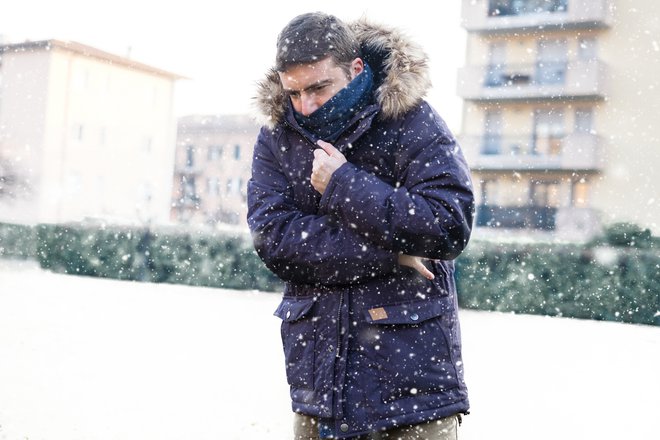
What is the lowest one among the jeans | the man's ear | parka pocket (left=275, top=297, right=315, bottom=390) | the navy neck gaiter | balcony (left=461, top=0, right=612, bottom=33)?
the jeans

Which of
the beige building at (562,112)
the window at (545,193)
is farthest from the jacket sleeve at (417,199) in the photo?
the window at (545,193)

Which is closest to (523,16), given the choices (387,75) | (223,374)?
(223,374)

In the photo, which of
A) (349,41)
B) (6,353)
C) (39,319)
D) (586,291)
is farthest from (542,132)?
(349,41)

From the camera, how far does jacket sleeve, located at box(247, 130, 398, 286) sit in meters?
2.34

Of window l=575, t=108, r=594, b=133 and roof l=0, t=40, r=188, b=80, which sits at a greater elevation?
Result: roof l=0, t=40, r=188, b=80

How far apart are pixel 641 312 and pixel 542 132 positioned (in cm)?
1706

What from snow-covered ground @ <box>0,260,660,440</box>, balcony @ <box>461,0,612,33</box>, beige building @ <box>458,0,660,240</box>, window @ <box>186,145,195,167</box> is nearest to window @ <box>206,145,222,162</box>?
window @ <box>186,145,195,167</box>

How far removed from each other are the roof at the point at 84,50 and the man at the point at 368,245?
41661 millimetres

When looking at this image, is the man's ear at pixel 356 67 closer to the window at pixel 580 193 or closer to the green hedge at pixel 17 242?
the green hedge at pixel 17 242

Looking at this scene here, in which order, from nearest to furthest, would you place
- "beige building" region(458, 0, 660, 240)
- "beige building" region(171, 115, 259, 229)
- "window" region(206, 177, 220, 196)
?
"beige building" region(458, 0, 660, 240), "beige building" region(171, 115, 259, 229), "window" region(206, 177, 220, 196)

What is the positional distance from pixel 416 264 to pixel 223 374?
5.86 meters

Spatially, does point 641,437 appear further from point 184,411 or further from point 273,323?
point 273,323

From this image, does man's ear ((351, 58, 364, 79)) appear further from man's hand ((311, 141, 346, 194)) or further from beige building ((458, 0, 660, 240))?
beige building ((458, 0, 660, 240))

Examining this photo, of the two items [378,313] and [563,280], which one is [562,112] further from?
[378,313]
